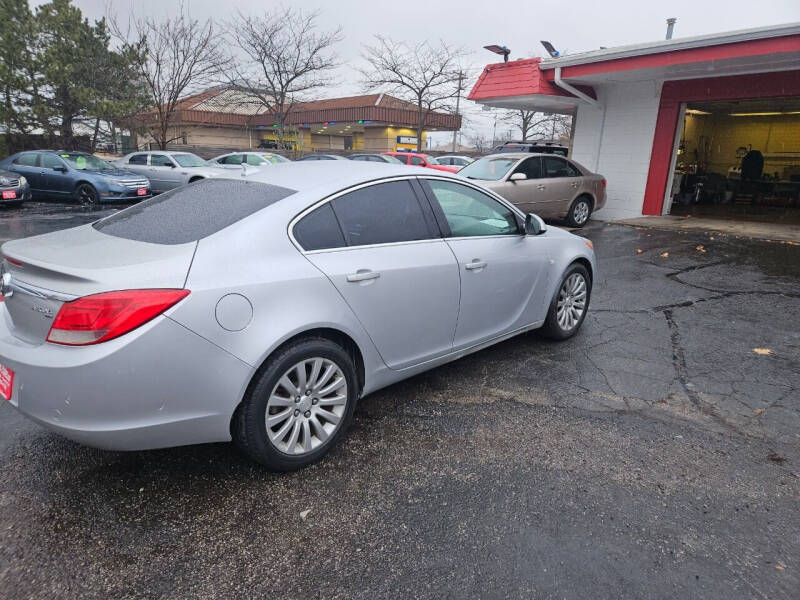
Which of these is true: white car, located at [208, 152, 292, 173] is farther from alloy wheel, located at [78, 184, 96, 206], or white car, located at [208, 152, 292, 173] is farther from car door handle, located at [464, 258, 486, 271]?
car door handle, located at [464, 258, 486, 271]

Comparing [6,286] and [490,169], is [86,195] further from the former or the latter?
[6,286]

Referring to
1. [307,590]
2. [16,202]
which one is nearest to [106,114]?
[16,202]

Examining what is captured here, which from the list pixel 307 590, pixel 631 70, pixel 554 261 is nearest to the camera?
pixel 307 590

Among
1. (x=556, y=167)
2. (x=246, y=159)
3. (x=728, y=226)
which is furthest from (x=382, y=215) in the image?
(x=246, y=159)

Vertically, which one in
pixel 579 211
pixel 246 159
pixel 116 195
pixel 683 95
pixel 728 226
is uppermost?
pixel 683 95

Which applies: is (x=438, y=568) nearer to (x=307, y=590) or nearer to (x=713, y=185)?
(x=307, y=590)

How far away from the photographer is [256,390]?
2.50 meters

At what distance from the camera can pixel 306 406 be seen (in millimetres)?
2730

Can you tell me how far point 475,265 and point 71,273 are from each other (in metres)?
2.35

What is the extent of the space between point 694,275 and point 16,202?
15.6 m

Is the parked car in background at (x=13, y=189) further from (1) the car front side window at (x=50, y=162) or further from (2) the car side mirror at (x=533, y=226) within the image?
(2) the car side mirror at (x=533, y=226)

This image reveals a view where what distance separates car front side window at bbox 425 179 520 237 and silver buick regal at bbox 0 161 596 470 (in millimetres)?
22

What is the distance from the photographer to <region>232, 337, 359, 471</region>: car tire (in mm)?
2520

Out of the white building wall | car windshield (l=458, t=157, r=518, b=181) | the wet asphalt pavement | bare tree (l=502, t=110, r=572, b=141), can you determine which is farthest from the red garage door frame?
bare tree (l=502, t=110, r=572, b=141)
